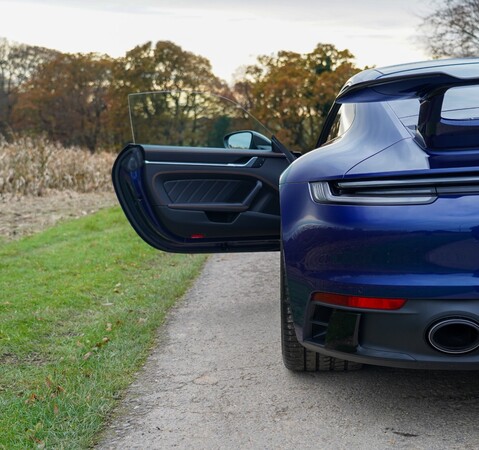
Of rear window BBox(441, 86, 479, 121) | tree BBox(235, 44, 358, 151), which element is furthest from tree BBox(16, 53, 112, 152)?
rear window BBox(441, 86, 479, 121)

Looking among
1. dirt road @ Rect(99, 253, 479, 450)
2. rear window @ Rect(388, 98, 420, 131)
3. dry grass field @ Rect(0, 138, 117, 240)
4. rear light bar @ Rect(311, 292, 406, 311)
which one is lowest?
dry grass field @ Rect(0, 138, 117, 240)

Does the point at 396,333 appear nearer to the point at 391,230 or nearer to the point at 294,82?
the point at 391,230

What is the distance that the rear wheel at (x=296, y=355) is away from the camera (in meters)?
3.66

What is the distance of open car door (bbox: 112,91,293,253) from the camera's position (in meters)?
5.04

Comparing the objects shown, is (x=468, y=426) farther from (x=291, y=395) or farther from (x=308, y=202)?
(x=308, y=202)

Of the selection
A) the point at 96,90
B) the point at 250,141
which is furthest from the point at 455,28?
the point at 250,141

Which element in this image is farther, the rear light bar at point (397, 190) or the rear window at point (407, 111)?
the rear window at point (407, 111)

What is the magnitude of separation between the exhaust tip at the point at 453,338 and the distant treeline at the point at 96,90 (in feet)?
93.8

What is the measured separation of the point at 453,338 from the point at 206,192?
8.35 ft

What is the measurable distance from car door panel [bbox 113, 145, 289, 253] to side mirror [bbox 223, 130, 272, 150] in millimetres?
62

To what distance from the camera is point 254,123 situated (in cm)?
529

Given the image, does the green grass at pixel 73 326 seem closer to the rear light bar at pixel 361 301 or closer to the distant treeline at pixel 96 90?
the rear light bar at pixel 361 301

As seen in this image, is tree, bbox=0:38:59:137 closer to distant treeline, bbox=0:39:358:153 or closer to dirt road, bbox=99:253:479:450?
distant treeline, bbox=0:39:358:153

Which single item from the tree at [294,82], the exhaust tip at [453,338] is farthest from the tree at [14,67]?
the exhaust tip at [453,338]
